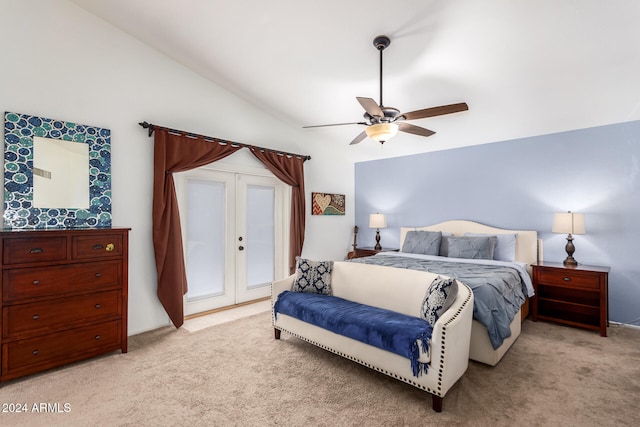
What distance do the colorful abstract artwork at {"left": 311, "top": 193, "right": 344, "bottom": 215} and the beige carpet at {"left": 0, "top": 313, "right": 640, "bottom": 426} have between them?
8.88 ft

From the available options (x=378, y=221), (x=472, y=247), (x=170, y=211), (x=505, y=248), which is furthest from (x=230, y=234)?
(x=505, y=248)

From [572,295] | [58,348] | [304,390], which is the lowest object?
[304,390]

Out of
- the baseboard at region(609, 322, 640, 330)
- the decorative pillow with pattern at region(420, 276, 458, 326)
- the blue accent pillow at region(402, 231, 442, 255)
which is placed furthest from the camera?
the blue accent pillow at region(402, 231, 442, 255)

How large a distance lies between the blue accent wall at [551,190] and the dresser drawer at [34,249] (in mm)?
4727

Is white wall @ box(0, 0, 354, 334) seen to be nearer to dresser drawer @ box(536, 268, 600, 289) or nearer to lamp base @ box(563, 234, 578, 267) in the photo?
dresser drawer @ box(536, 268, 600, 289)

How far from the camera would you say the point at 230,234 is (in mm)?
4309

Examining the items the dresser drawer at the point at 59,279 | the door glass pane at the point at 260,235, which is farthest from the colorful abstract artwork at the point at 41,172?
the door glass pane at the point at 260,235

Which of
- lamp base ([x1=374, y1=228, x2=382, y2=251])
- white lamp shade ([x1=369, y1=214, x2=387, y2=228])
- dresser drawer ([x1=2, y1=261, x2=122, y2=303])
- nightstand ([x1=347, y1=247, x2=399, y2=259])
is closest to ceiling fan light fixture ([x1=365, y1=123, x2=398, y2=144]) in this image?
dresser drawer ([x1=2, y1=261, x2=122, y2=303])

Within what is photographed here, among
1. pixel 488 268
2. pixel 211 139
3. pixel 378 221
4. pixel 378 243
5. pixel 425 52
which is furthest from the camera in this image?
pixel 378 243

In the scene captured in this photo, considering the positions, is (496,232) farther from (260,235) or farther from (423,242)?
(260,235)

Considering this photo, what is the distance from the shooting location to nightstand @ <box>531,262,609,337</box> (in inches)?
132

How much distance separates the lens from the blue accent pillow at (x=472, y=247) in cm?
408

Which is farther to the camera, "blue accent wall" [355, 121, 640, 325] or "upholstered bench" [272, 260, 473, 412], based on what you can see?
"blue accent wall" [355, 121, 640, 325]

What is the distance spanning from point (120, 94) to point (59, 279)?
1934 millimetres
